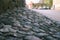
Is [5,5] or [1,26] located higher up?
[5,5]

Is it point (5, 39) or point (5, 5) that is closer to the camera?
point (5, 39)

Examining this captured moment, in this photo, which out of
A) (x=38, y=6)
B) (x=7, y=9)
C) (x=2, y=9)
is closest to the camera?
(x=2, y=9)

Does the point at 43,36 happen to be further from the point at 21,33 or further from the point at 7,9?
the point at 7,9

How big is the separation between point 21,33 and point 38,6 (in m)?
8.90

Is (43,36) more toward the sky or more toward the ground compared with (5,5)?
more toward the ground

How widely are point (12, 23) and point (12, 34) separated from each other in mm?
345

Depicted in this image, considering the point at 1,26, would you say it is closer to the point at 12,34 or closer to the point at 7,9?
the point at 12,34

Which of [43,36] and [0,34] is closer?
[0,34]

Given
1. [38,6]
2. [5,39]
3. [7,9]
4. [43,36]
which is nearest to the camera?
[5,39]

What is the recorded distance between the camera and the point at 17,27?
5.68 ft

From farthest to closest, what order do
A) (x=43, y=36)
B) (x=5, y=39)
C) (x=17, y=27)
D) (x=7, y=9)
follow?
(x=7, y=9) → (x=17, y=27) → (x=43, y=36) → (x=5, y=39)

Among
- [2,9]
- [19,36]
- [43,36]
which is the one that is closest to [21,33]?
[19,36]

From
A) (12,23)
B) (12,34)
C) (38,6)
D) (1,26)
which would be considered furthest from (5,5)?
(38,6)

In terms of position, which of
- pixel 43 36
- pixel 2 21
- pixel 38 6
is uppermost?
pixel 2 21
